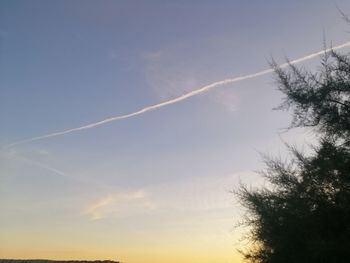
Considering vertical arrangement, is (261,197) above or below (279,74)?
below

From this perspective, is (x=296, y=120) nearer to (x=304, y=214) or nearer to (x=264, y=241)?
(x=304, y=214)

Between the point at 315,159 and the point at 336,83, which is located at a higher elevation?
the point at 336,83

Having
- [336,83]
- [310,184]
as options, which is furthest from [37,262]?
[336,83]

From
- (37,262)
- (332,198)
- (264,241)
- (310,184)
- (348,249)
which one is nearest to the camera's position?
(348,249)

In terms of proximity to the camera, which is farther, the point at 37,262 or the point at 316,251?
the point at 37,262

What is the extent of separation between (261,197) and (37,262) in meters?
22.7

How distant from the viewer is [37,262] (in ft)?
121

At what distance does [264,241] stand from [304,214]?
3240mm

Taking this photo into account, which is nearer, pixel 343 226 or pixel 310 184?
pixel 343 226

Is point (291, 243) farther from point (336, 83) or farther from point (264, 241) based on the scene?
point (336, 83)

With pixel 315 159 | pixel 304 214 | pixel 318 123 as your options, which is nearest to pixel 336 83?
pixel 318 123

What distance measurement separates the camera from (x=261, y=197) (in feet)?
66.7

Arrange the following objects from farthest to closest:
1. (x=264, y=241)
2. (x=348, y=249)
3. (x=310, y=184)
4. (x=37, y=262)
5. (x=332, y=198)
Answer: (x=37, y=262), (x=264, y=241), (x=310, y=184), (x=332, y=198), (x=348, y=249)

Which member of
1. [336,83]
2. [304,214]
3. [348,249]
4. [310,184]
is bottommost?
[348,249]
